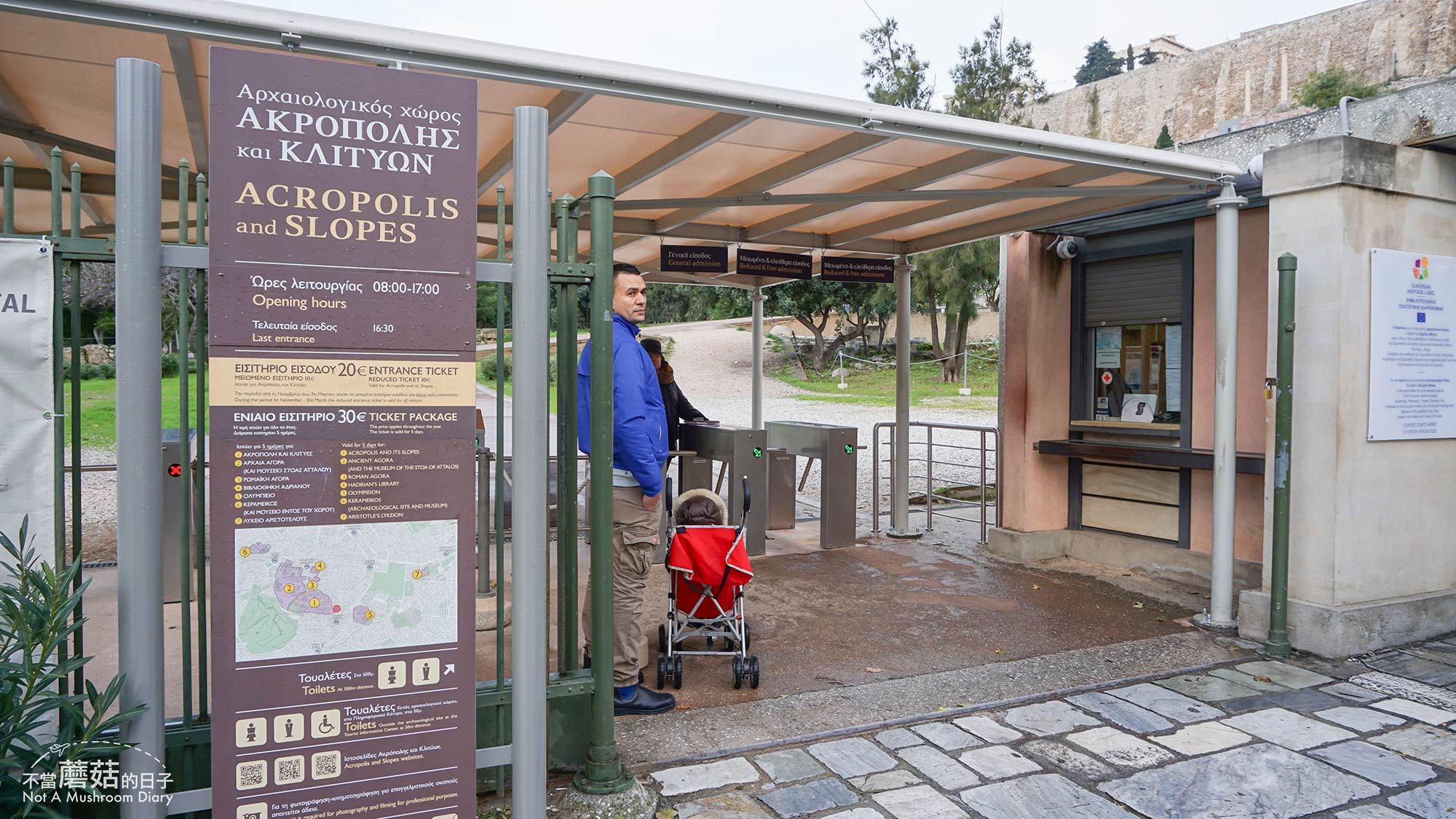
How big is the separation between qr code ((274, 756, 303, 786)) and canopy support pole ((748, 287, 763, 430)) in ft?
26.2

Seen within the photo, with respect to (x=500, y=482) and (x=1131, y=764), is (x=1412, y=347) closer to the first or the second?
(x=1131, y=764)

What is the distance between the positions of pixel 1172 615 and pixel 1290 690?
1.50m

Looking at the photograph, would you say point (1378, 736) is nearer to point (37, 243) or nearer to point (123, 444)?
point (123, 444)

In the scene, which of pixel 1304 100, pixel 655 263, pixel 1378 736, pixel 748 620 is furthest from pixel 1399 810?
pixel 1304 100

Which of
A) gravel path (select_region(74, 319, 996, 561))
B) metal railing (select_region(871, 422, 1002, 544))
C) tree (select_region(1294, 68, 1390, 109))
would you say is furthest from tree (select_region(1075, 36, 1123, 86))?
metal railing (select_region(871, 422, 1002, 544))

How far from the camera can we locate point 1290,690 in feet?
15.1

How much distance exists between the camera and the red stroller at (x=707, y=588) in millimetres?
4621

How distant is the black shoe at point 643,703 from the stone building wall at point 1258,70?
1808 inches

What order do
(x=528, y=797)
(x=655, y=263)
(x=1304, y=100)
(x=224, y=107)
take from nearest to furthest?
(x=224, y=107) → (x=528, y=797) → (x=655, y=263) → (x=1304, y=100)

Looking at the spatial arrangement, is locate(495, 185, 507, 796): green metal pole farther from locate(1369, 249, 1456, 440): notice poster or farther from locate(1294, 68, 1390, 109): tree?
locate(1294, 68, 1390, 109): tree

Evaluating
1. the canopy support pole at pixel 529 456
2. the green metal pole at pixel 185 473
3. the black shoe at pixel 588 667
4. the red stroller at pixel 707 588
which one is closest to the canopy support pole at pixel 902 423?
the red stroller at pixel 707 588

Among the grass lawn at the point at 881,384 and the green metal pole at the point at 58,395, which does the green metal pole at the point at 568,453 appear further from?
the grass lawn at the point at 881,384

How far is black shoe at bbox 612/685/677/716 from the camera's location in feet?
13.9

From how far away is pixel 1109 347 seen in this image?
25.0 ft
